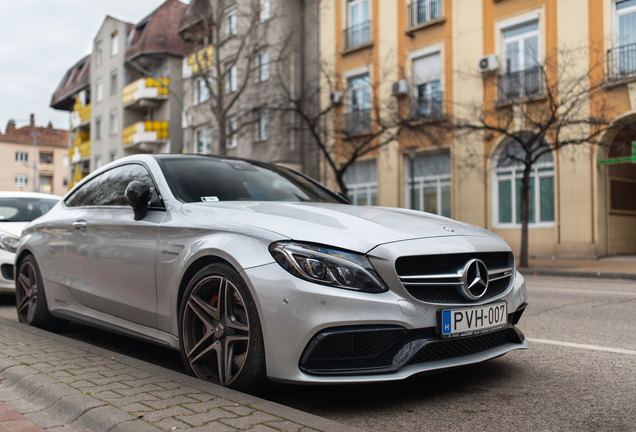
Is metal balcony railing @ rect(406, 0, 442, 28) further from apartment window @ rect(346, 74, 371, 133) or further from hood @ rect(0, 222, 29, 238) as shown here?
hood @ rect(0, 222, 29, 238)

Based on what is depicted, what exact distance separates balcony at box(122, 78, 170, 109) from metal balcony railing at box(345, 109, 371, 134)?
1896 centimetres

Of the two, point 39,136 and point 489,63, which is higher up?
point 39,136

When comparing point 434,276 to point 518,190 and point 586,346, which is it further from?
point 518,190

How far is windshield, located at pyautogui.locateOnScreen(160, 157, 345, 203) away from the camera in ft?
13.8

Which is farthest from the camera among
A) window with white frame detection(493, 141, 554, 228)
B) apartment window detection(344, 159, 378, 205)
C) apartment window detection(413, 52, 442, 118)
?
apartment window detection(344, 159, 378, 205)

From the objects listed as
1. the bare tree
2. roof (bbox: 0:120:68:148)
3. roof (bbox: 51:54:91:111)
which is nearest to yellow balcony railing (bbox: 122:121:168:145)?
roof (bbox: 51:54:91:111)

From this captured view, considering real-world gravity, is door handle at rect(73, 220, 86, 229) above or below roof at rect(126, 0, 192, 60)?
below

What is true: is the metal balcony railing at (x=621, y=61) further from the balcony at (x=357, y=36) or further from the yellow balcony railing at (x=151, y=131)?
the yellow balcony railing at (x=151, y=131)

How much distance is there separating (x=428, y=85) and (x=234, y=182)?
19777 millimetres

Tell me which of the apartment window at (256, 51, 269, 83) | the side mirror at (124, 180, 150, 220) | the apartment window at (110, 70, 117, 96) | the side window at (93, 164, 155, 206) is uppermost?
the apartment window at (110, 70, 117, 96)

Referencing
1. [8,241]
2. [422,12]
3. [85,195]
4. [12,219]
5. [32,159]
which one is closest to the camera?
[85,195]

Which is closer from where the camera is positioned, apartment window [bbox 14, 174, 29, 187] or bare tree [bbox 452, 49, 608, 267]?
bare tree [bbox 452, 49, 608, 267]

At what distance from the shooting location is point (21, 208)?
867 centimetres

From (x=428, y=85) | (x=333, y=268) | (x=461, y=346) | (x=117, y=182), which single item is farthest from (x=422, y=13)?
(x=333, y=268)
